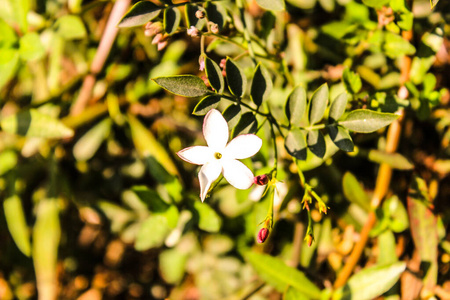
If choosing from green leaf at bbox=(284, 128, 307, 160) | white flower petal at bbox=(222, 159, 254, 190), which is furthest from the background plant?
white flower petal at bbox=(222, 159, 254, 190)

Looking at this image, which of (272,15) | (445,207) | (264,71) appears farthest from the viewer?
(445,207)

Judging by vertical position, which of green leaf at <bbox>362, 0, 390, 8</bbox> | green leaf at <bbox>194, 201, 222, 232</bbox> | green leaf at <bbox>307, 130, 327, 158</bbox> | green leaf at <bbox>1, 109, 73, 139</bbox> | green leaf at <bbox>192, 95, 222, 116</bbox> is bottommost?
green leaf at <bbox>194, 201, 222, 232</bbox>

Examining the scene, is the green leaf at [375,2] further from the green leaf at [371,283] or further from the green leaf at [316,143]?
the green leaf at [371,283]

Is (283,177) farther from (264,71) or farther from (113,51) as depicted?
(113,51)

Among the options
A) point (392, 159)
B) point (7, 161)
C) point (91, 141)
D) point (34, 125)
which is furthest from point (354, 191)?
point (7, 161)

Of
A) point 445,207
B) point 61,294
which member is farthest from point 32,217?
point 445,207

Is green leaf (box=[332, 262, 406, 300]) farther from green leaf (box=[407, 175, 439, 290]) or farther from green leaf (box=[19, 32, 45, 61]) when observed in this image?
green leaf (box=[19, 32, 45, 61])

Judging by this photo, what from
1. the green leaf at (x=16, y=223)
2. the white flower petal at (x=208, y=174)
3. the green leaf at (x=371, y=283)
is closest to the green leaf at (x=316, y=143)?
the white flower petal at (x=208, y=174)
